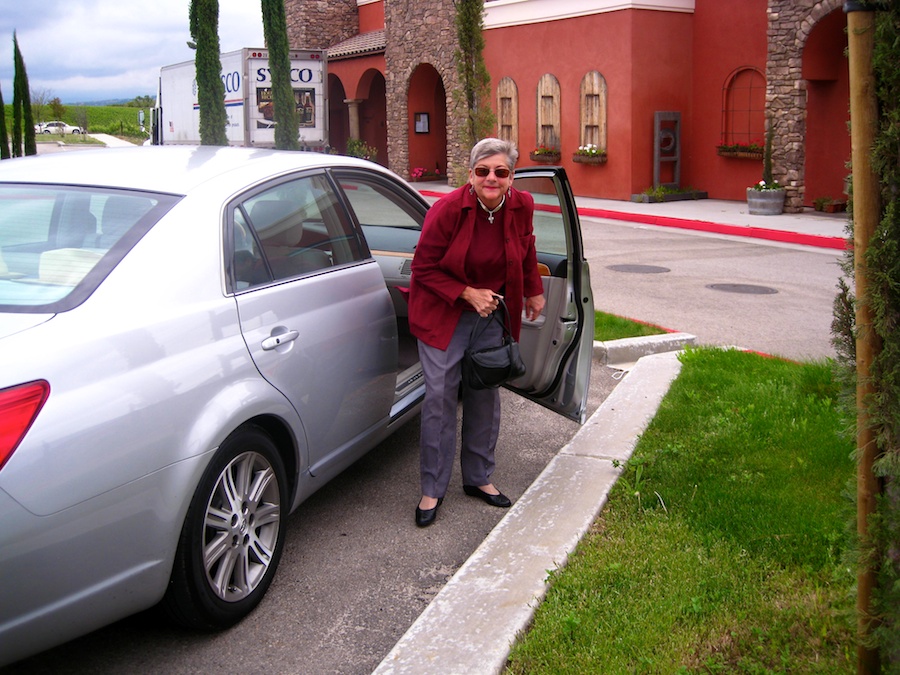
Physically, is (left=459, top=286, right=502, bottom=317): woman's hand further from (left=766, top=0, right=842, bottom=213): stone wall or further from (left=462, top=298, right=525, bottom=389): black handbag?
(left=766, top=0, right=842, bottom=213): stone wall

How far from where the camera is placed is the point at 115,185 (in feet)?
11.7

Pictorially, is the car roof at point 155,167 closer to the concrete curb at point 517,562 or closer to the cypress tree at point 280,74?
the concrete curb at point 517,562

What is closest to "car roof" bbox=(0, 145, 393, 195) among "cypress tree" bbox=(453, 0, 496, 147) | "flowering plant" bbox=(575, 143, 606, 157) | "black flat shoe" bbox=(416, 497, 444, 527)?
"black flat shoe" bbox=(416, 497, 444, 527)

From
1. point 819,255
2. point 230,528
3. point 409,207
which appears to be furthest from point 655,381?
point 819,255

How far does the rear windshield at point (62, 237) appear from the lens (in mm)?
2979

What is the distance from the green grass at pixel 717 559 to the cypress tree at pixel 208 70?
17630 millimetres

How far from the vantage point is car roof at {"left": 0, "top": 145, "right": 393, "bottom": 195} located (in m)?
3.60

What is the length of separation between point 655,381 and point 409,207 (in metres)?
2.02

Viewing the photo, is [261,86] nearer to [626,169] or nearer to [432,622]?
[626,169]

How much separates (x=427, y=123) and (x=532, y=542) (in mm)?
23971

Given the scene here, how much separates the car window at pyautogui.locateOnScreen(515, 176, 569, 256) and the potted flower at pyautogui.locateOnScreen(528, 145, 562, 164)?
16.4 metres

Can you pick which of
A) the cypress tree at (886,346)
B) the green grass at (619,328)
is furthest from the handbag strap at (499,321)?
the green grass at (619,328)

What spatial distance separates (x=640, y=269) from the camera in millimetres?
11625

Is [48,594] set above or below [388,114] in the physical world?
below
